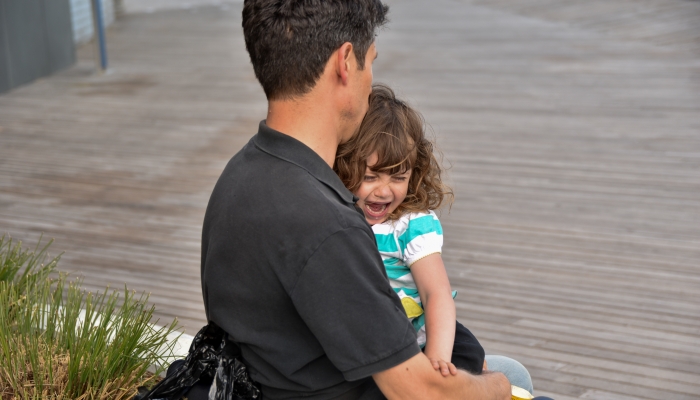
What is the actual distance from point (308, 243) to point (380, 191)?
69 cm

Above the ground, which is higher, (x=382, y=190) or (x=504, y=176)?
(x=382, y=190)

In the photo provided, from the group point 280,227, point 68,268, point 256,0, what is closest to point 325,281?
point 280,227

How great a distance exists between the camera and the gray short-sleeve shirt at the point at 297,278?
1438mm

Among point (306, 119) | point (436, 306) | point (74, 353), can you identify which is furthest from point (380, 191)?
point (74, 353)

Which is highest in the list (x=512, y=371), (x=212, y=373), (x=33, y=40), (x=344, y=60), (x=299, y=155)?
(x=344, y=60)

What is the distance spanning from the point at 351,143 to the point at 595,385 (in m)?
1.58

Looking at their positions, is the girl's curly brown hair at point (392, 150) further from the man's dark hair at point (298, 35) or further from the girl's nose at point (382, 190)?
the man's dark hair at point (298, 35)

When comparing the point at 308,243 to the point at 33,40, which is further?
the point at 33,40

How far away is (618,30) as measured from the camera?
38.0ft

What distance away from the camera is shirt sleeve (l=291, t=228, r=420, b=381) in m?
1.43

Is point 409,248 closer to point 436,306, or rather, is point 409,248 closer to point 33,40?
point 436,306

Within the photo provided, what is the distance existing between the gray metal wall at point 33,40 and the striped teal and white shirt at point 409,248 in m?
7.49

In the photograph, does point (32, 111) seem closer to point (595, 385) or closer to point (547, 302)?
point (547, 302)

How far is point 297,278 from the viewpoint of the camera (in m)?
1.45
